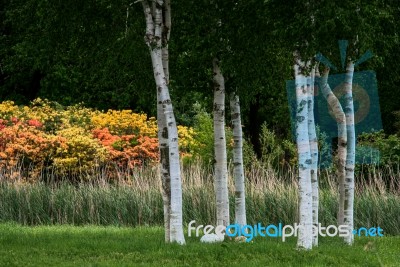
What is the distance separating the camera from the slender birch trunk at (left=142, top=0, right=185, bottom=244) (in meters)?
12.1

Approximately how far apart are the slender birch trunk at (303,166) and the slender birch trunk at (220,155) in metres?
2.33

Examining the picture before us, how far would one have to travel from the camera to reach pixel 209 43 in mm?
12938

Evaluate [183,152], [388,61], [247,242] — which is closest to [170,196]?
[247,242]

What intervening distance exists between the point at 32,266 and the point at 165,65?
412 centimetres

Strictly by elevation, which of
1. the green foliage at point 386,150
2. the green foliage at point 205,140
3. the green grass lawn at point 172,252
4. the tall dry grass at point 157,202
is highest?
the green foliage at point 205,140

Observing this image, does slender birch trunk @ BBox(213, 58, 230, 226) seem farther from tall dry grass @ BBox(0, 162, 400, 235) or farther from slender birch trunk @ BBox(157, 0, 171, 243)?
tall dry grass @ BBox(0, 162, 400, 235)

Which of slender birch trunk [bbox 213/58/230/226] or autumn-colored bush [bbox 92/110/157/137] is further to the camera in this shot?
autumn-colored bush [bbox 92/110/157/137]

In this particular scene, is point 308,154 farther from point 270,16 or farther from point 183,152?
point 183,152

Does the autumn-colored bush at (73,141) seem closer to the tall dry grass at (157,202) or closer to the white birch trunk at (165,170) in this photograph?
the tall dry grass at (157,202)

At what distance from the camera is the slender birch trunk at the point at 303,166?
1111 cm

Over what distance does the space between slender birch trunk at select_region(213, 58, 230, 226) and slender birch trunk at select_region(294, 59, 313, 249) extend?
2.33 m

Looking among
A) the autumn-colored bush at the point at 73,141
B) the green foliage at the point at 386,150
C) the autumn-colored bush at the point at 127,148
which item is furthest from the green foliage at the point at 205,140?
the green foliage at the point at 386,150

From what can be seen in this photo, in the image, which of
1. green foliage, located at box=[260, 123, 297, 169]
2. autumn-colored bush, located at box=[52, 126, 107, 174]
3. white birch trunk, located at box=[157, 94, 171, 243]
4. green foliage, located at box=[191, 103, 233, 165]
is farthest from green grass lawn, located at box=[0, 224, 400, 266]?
green foliage, located at box=[191, 103, 233, 165]

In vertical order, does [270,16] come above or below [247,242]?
above
